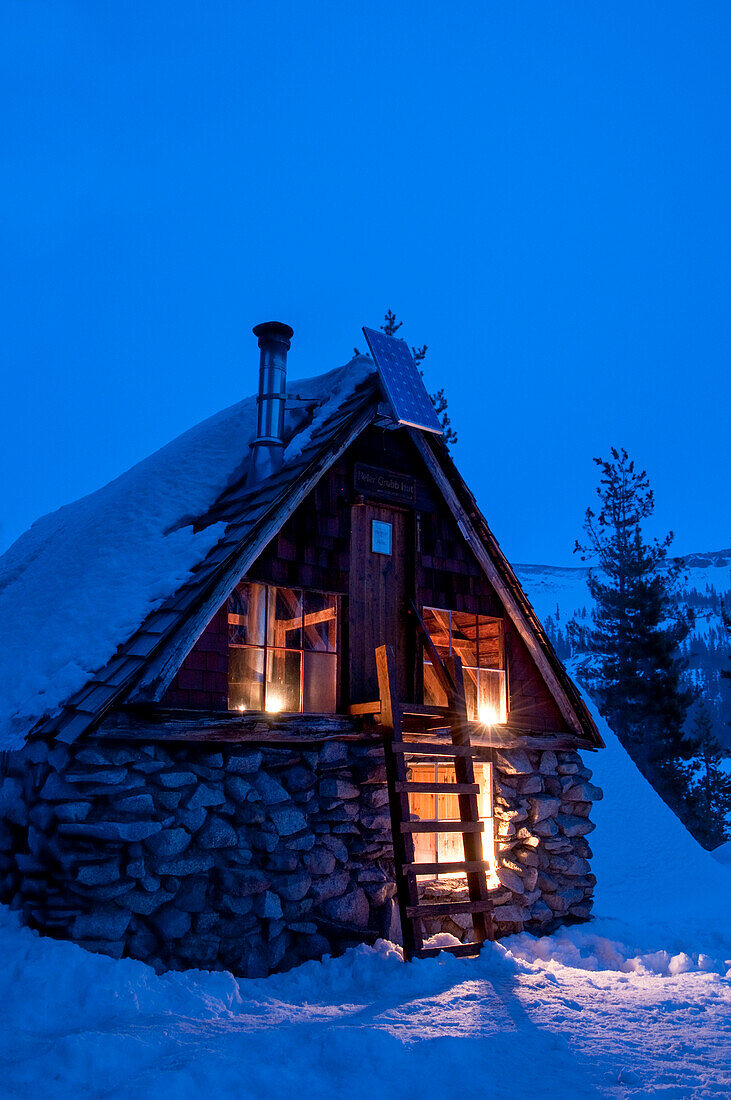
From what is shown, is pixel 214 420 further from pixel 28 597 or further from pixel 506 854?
pixel 506 854

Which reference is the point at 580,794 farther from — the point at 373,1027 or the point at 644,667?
the point at 644,667

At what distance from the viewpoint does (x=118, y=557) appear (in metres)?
9.52

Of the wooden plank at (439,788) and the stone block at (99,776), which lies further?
the wooden plank at (439,788)

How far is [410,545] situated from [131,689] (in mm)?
4313

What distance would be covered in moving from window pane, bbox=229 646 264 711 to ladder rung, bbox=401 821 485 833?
2099 mm

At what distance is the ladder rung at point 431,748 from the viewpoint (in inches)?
338

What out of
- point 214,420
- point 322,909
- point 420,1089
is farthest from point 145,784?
point 214,420

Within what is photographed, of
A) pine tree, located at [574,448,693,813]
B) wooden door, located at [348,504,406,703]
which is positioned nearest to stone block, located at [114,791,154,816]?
wooden door, located at [348,504,406,703]

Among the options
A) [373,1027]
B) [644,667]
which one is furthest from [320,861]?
[644,667]

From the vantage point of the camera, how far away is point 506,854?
10602 millimetres

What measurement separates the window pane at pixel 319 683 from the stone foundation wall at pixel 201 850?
2.07 ft

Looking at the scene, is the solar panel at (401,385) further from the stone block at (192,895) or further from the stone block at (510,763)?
the stone block at (192,895)

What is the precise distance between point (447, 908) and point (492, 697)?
3.49 metres

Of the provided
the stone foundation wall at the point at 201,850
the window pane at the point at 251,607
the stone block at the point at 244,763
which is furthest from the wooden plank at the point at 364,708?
the stone block at the point at 244,763
